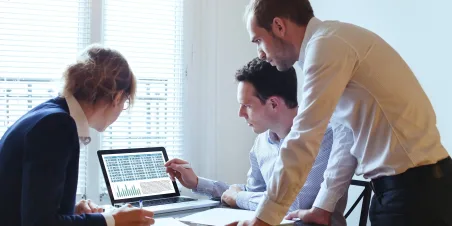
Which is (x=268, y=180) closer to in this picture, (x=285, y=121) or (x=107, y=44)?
(x=285, y=121)

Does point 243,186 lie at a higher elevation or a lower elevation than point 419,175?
lower

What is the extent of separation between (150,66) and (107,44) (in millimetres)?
277

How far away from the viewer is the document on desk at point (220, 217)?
1.62 metres

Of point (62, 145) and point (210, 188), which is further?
point (210, 188)

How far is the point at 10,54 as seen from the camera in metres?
2.54

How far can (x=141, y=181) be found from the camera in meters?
2.11

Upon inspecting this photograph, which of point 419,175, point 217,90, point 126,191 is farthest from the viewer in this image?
point 217,90

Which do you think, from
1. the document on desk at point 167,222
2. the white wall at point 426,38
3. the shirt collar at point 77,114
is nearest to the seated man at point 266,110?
the document on desk at point 167,222

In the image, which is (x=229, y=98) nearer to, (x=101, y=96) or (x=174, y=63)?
(x=174, y=63)

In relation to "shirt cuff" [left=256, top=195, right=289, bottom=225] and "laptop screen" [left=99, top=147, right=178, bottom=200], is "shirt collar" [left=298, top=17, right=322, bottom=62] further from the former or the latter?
"laptop screen" [left=99, top=147, right=178, bottom=200]

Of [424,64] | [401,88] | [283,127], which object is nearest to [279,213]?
[401,88]

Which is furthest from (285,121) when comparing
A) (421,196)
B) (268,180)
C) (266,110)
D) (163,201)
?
(421,196)

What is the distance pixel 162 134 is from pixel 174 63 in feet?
1.41

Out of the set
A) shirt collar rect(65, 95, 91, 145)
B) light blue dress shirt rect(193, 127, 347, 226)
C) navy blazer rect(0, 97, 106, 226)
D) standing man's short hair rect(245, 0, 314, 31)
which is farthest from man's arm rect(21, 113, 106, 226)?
light blue dress shirt rect(193, 127, 347, 226)
